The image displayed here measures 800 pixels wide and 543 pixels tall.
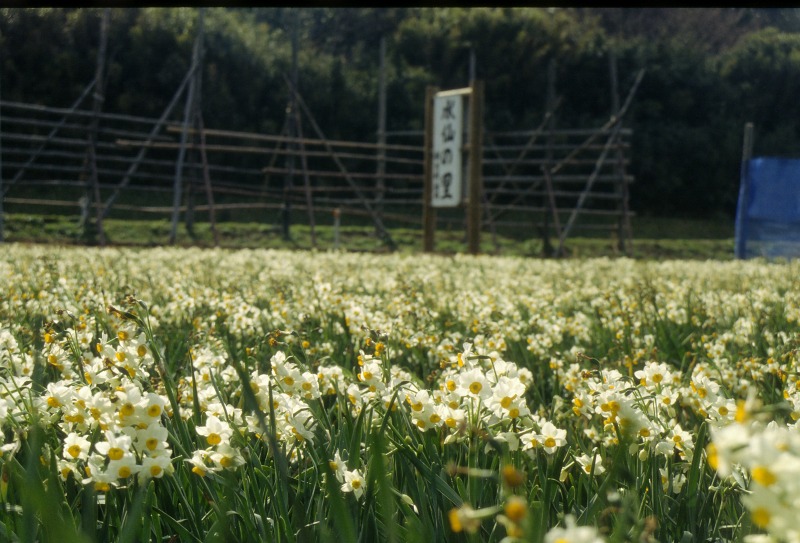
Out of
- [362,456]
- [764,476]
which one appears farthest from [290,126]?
[764,476]

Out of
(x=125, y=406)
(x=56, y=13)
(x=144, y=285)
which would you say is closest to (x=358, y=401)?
(x=125, y=406)

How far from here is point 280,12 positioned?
117 ft

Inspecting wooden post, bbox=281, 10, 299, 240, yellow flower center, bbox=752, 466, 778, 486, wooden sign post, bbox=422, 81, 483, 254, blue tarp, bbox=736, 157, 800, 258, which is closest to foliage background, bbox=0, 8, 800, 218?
wooden post, bbox=281, 10, 299, 240

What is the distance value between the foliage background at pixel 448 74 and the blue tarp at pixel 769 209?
42.9 ft

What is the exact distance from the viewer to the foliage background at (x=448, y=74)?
922 inches

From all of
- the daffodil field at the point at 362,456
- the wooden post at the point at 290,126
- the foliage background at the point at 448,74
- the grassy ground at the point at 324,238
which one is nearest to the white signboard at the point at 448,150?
the grassy ground at the point at 324,238

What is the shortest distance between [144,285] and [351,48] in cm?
2944

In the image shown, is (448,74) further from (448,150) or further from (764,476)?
(764,476)

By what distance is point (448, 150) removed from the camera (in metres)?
10.3

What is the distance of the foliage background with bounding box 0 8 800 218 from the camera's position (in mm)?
23406

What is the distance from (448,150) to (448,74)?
58.2 feet

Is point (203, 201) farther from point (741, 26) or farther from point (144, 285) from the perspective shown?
point (741, 26)

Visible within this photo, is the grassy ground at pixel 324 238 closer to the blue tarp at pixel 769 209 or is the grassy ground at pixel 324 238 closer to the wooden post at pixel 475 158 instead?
the blue tarp at pixel 769 209

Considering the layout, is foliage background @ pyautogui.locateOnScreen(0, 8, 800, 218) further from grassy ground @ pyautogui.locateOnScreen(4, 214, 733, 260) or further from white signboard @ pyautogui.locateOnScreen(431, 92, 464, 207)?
white signboard @ pyautogui.locateOnScreen(431, 92, 464, 207)
